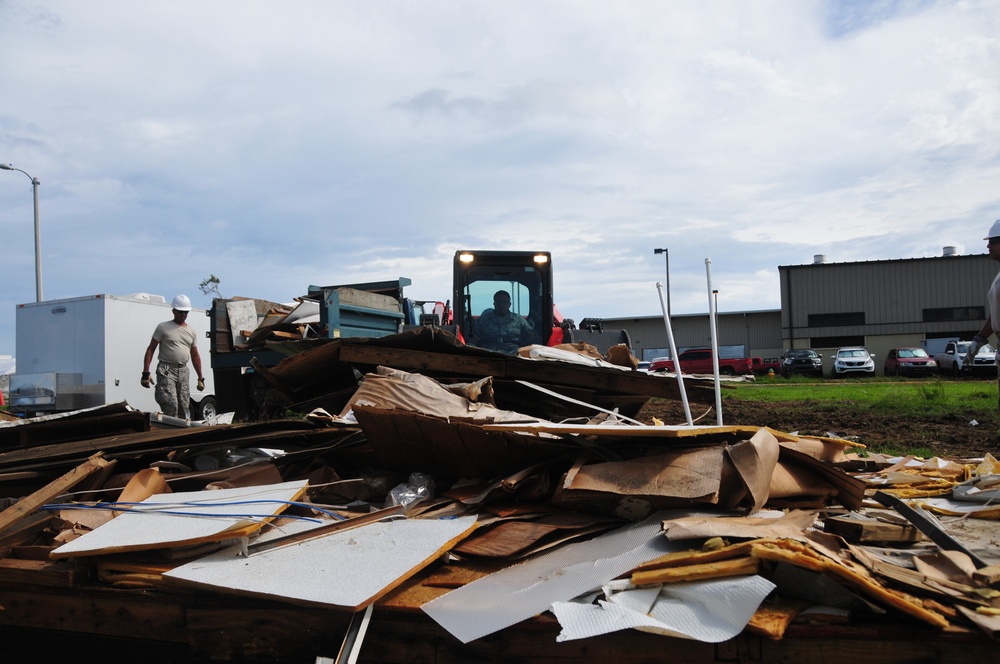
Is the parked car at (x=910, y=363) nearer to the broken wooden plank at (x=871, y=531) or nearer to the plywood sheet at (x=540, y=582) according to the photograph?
the broken wooden plank at (x=871, y=531)

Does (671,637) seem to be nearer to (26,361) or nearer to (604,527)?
(604,527)

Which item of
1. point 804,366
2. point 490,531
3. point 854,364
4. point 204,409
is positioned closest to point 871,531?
point 490,531

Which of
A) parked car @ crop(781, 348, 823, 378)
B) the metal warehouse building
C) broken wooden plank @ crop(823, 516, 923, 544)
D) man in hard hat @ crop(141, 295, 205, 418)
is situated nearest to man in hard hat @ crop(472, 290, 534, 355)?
man in hard hat @ crop(141, 295, 205, 418)

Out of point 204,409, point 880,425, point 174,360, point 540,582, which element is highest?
point 174,360

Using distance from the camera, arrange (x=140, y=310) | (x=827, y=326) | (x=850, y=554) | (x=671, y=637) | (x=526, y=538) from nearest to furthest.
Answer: (x=671, y=637)
(x=850, y=554)
(x=526, y=538)
(x=140, y=310)
(x=827, y=326)

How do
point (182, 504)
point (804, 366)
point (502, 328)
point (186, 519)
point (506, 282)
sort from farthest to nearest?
point (804, 366)
point (506, 282)
point (502, 328)
point (182, 504)
point (186, 519)

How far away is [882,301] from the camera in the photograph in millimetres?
40312

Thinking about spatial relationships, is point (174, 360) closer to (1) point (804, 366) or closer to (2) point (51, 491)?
(2) point (51, 491)

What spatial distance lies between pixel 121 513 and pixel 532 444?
5.75ft

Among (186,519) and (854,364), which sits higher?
(186,519)

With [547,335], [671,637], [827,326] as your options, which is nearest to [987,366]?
[827,326]

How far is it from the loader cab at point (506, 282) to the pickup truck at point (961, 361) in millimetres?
19678

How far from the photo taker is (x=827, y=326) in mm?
40938

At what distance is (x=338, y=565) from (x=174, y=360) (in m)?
7.48
